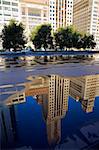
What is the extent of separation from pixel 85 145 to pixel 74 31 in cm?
3671

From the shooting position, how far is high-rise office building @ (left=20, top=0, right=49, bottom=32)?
8250 cm

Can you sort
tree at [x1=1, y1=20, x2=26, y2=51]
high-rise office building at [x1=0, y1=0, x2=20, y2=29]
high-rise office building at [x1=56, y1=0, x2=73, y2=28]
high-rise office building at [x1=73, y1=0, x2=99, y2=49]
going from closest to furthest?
tree at [x1=1, y1=20, x2=26, y2=51] → high-rise office building at [x1=0, y1=0, x2=20, y2=29] → high-rise office building at [x1=56, y1=0, x2=73, y2=28] → high-rise office building at [x1=73, y1=0, x2=99, y2=49]

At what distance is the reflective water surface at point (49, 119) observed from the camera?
416cm

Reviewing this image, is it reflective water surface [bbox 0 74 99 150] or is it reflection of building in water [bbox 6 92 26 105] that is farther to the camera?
reflection of building in water [bbox 6 92 26 105]

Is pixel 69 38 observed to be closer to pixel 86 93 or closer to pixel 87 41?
pixel 87 41

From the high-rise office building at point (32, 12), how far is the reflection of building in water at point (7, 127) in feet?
262

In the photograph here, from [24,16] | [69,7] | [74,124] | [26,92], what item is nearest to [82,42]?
[26,92]

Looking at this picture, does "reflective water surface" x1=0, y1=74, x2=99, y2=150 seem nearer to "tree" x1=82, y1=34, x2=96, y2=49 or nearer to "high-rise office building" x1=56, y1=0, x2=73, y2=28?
"tree" x1=82, y1=34, x2=96, y2=49

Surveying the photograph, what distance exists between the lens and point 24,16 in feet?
273

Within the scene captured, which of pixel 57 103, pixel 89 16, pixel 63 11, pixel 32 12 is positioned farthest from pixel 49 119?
pixel 89 16

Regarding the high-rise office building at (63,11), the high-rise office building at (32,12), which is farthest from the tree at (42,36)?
the high-rise office building at (63,11)

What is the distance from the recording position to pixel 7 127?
4.75 metres

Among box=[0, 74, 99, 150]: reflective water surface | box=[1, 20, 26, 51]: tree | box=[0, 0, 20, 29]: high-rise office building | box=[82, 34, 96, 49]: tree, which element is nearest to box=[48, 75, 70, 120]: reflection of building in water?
box=[0, 74, 99, 150]: reflective water surface

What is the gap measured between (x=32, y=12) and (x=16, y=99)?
84034 mm
